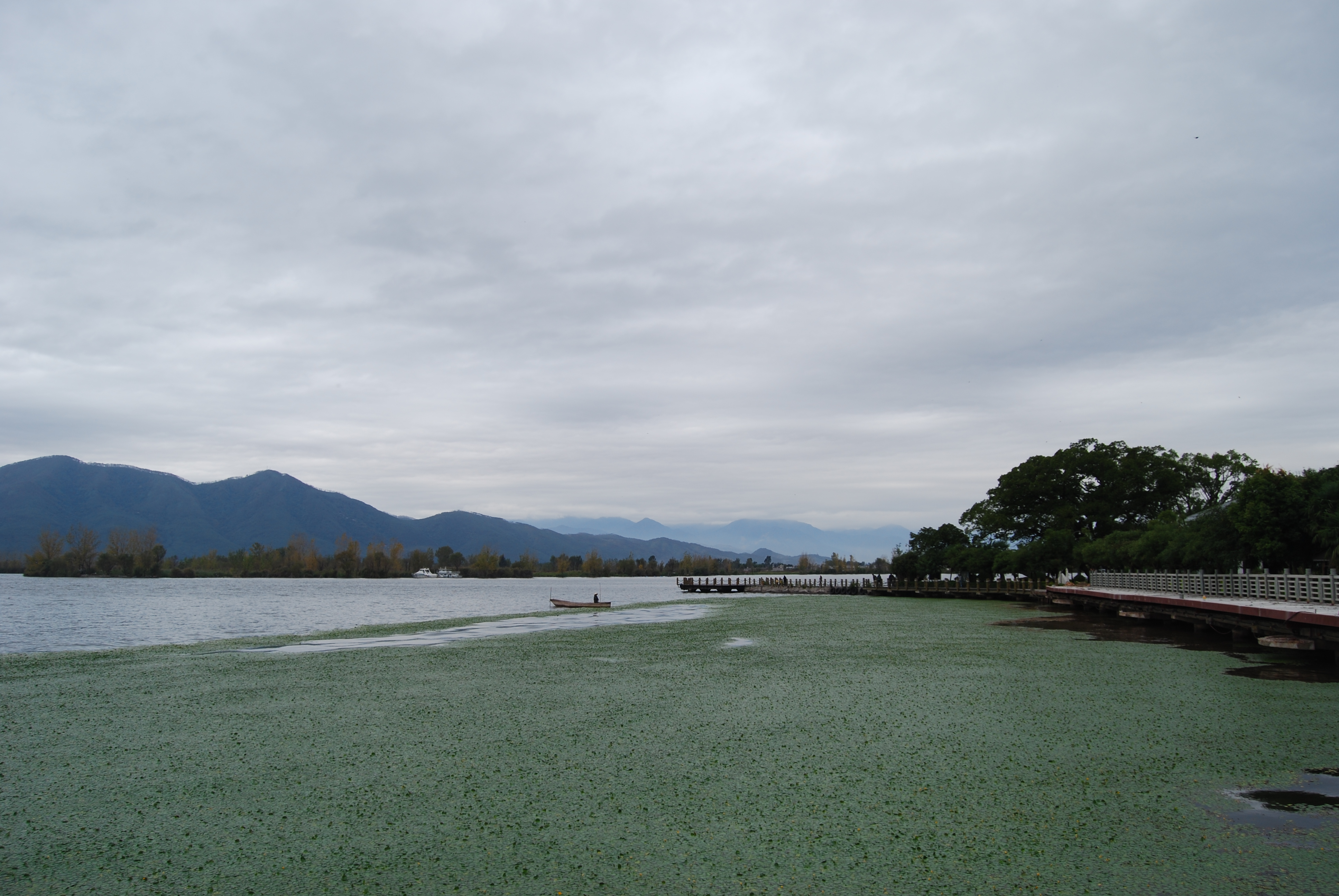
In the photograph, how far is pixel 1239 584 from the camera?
106 feet

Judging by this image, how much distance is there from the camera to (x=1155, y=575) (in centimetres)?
4453

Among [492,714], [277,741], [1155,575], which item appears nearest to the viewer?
[277,741]

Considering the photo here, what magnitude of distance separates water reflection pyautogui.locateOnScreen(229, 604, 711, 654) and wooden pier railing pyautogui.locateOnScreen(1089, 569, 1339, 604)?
23.7 m

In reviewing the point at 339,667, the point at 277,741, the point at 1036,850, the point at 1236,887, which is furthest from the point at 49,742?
the point at 1236,887

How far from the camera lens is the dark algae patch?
599 centimetres

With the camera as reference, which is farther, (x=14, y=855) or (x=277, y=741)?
(x=277, y=741)

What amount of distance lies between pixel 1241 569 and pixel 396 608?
51.7 m

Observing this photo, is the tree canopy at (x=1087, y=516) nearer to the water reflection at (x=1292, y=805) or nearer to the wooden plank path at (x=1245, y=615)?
the wooden plank path at (x=1245, y=615)

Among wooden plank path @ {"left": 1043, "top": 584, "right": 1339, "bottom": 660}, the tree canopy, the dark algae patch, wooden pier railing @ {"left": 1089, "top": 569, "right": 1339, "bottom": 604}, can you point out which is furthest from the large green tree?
the dark algae patch

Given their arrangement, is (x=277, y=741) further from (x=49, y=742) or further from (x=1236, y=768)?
(x=1236, y=768)

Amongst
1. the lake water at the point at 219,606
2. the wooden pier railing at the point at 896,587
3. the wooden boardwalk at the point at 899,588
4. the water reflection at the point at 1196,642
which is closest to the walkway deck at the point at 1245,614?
the water reflection at the point at 1196,642

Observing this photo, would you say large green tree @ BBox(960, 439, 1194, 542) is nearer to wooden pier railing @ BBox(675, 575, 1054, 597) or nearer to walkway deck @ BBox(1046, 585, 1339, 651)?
wooden pier railing @ BBox(675, 575, 1054, 597)

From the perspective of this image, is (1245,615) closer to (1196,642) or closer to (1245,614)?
(1245,614)

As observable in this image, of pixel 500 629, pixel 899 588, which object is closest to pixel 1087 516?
pixel 899 588
